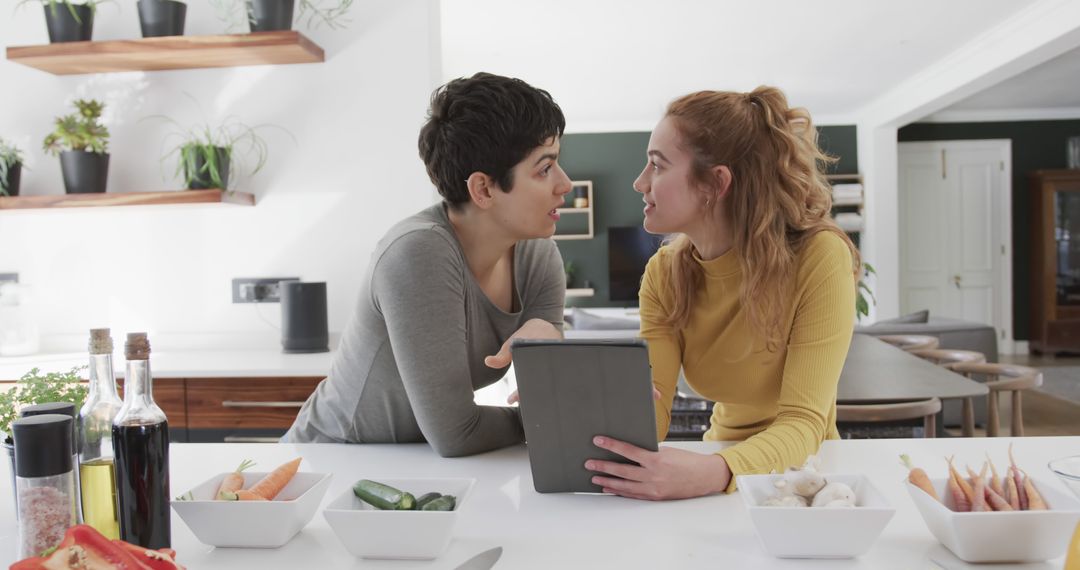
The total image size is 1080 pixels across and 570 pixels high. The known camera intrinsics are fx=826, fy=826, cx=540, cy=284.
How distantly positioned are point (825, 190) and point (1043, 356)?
28.7 ft

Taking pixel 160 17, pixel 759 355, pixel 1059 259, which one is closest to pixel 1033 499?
pixel 759 355

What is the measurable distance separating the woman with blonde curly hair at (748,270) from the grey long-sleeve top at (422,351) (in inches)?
11.6

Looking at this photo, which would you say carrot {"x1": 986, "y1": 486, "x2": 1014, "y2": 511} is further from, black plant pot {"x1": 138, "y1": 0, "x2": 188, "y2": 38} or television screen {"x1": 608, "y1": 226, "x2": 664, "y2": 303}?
television screen {"x1": 608, "y1": 226, "x2": 664, "y2": 303}

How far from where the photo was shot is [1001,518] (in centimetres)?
91

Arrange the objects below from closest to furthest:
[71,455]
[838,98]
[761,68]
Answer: [71,455], [761,68], [838,98]

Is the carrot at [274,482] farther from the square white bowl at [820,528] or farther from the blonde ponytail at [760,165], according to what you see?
the blonde ponytail at [760,165]

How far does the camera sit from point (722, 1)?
473 cm

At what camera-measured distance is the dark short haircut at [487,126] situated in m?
1.52

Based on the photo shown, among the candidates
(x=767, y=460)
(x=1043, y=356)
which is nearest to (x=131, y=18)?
(x=767, y=460)

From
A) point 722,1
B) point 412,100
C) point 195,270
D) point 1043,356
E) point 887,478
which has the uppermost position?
point 722,1

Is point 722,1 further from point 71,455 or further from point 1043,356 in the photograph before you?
point 1043,356

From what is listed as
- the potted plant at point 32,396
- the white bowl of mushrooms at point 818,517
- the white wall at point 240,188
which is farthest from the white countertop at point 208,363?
the white bowl of mushrooms at point 818,517

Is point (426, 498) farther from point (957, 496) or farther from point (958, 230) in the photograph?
point (958, 230)

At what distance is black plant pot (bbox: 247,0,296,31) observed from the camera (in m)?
2.90
